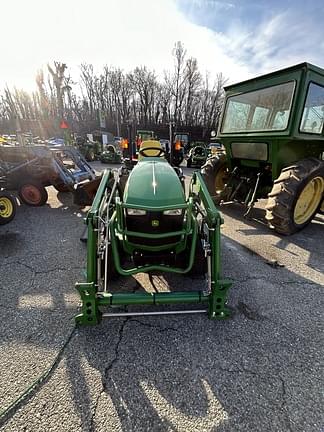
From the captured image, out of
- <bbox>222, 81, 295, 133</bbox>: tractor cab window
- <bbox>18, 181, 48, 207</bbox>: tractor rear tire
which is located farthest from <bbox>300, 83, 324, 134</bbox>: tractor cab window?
<bbox>18, 181, 48, 207</bbox>: tractor rear tire

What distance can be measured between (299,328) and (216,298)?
31.5 inches

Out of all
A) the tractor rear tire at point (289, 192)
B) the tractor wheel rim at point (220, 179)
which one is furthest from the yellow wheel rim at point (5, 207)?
the tractor rear tire at point (289, 192)

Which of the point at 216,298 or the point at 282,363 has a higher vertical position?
the point at 216,298

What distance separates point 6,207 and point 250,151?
4638mm

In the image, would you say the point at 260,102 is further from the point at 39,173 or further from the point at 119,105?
the point at 119,105

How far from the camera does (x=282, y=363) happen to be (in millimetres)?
1752

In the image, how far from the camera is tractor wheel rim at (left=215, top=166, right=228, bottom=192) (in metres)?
5.66

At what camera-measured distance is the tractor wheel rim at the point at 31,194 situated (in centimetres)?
547

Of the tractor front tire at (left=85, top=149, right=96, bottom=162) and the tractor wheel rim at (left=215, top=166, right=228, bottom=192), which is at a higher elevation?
the tractor wheel rim at (left=215, top=166, right=228, bottom=192)

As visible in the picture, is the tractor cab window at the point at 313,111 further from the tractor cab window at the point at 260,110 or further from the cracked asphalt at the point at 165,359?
the cracked asphalt at the point at 165,359

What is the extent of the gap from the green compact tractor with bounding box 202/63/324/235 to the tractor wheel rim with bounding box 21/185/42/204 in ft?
13.5

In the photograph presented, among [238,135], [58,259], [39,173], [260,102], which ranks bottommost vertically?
[58,259]

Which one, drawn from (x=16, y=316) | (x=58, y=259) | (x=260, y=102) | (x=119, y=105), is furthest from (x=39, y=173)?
(x=119, y=105)

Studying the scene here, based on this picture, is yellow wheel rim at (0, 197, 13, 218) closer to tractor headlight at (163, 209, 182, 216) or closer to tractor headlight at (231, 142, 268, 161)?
tractor headlight at (163, 209, 182, 216)
